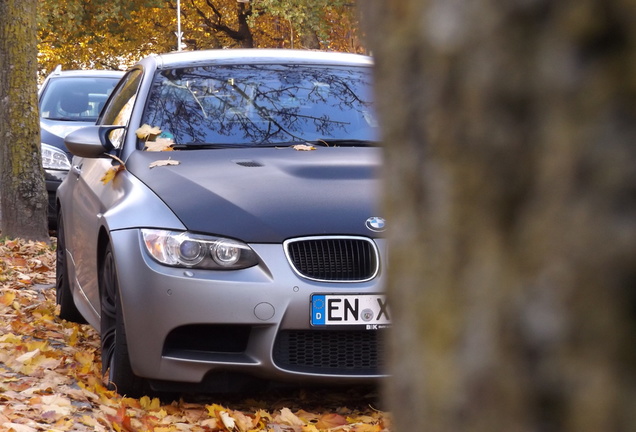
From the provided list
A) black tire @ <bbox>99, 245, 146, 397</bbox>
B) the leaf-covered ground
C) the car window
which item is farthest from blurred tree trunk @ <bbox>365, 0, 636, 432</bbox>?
the car window

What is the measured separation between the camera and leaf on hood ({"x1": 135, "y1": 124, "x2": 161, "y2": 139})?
16.7ft

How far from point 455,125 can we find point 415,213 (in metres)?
0.09

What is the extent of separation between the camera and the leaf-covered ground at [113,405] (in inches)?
159

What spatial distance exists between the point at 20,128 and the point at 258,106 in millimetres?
5719

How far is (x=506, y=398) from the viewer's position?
63 cm

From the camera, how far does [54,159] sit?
38.3ft

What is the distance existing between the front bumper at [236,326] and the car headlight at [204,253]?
0.09 feet

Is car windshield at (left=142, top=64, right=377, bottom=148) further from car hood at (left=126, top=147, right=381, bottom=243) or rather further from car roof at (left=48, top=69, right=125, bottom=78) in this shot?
car roof at (left=48, top=69, right=125, bottom=78)

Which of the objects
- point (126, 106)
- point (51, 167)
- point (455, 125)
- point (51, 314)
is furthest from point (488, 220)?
point (51, 167)

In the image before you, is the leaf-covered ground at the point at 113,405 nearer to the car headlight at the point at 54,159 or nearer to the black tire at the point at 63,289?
the black tire at the point at 63,289

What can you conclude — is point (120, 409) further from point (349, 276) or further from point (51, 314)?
point (51, 314)

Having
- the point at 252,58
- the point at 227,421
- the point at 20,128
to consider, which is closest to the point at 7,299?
the point at 252,58

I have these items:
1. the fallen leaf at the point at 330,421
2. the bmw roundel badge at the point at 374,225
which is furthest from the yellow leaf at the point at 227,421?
the bmw roundel badge at the point at 374,225

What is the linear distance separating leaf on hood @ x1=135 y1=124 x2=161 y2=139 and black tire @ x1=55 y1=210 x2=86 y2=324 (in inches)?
60.6
